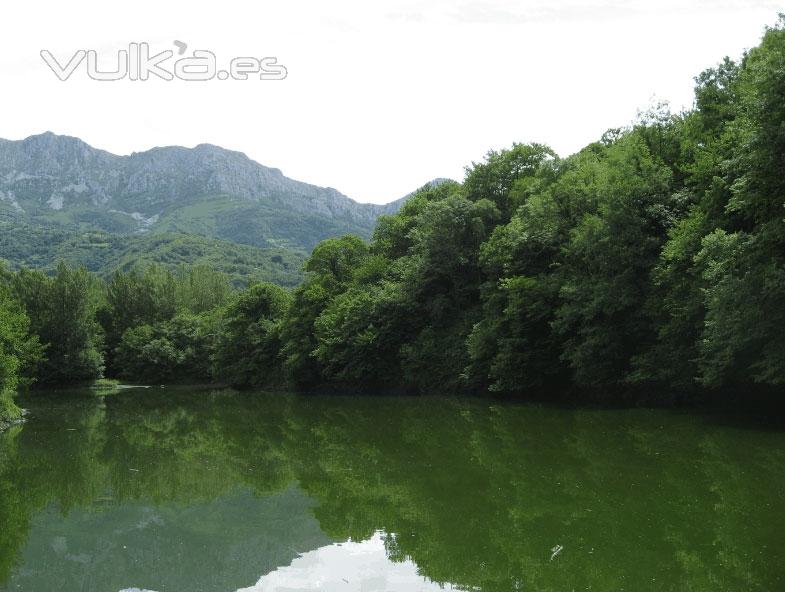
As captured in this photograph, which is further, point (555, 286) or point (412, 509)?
point (555, 286)

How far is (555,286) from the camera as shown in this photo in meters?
34.5

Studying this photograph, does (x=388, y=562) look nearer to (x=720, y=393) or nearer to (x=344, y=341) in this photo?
(x=720, y=393)

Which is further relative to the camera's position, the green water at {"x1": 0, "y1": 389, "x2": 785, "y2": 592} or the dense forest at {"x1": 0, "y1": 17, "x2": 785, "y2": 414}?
the dense forest at {"x1": 0, "y1": 17, "x2": 785, "y2": 414}

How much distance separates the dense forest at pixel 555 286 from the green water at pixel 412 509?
14.9 ft

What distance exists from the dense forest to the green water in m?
4.53

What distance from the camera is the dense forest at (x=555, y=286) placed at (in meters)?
21.8

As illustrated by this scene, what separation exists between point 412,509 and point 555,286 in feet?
75.3

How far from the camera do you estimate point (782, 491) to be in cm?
1271

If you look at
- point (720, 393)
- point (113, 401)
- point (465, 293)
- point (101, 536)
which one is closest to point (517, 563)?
point (101, 536)

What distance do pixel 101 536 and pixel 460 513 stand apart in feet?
22.1

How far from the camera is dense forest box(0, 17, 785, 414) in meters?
21.8

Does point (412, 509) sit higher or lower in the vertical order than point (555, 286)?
lower

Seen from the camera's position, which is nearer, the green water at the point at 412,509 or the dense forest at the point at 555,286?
the green water at the point at 412,509

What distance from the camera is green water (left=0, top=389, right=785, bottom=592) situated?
9789 mm
